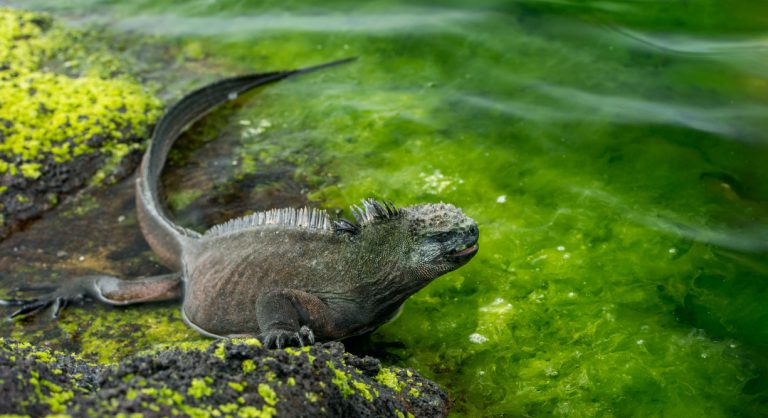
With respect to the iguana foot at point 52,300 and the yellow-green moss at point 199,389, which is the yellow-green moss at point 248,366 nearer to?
the yellow-green moss at point 199,389

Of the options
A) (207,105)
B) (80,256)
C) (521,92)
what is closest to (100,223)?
(80,256)

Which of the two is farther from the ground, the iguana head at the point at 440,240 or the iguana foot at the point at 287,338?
the iguana head at the point at 440,240

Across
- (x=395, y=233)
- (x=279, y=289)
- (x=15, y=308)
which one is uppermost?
(x=395, y=233)

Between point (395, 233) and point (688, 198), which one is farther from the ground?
point (395, 233)

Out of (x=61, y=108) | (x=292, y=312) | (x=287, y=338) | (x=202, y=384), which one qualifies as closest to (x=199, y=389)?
(x=202, y=384)

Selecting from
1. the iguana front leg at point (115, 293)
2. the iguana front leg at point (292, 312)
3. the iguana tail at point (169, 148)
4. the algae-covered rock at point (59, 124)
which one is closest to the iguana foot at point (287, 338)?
the iguana front leg at point (292, 312)

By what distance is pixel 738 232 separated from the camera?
4.12m

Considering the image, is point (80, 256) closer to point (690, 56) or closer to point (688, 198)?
point (688, 198)

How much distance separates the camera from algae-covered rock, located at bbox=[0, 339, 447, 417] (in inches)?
82.8

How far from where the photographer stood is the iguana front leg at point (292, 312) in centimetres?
351

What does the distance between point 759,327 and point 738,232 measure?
0.79 metres

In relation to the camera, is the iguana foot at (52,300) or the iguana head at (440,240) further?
the iguana foot at (52,300)

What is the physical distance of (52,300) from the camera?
4.11 meters

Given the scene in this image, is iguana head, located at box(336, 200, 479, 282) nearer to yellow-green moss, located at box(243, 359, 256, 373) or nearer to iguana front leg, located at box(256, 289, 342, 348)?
iguana front leg, located at box(256, 289, 342, 348)
